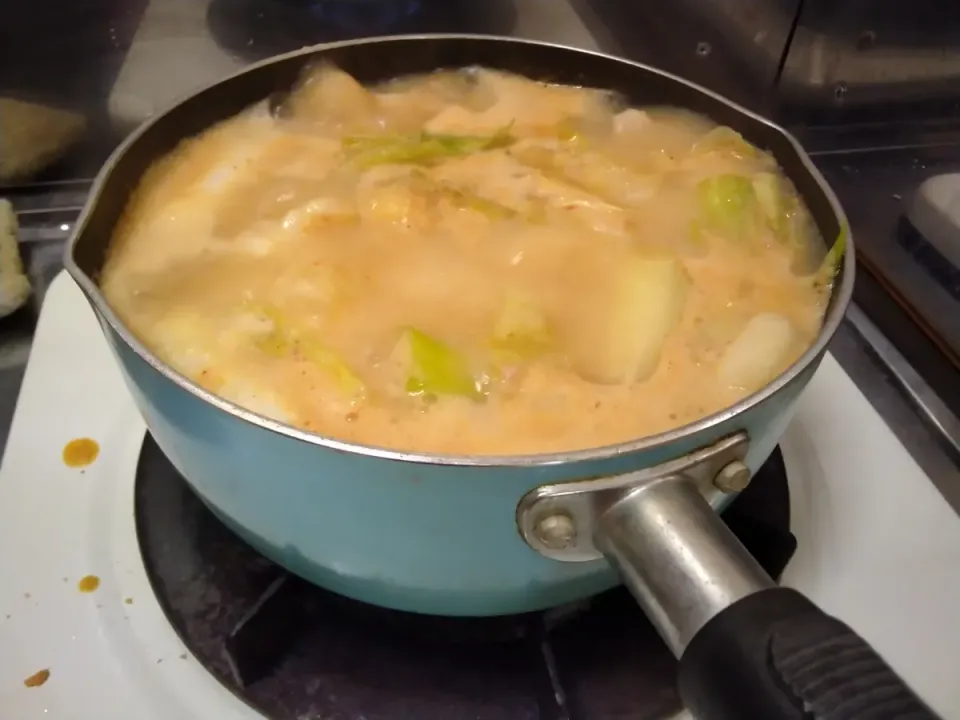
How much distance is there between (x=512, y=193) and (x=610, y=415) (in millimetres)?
220

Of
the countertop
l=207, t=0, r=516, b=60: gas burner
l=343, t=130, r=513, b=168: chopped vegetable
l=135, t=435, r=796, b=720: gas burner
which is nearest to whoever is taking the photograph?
l=135, t=435, r=796, b=720: gas burner

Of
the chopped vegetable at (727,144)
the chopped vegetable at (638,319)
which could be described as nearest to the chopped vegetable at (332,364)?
the chopped vegetable at (638,319)

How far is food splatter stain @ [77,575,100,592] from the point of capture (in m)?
0.60

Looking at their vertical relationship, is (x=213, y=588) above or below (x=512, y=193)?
below

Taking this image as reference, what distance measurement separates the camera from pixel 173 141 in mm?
647

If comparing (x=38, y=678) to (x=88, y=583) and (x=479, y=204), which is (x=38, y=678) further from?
(x=479, y=204)

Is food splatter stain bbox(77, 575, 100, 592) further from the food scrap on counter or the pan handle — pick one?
the pan handle

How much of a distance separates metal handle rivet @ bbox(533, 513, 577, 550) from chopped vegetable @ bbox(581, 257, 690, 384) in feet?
0.38

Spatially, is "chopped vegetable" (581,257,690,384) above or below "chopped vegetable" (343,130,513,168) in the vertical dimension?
above

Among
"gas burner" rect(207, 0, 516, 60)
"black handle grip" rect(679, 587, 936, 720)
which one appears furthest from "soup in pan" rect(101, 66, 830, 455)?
"gas burner" rect(207, 0, 516, 60)

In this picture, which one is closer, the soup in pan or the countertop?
the soup in pan

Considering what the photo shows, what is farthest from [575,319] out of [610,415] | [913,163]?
[913,163]

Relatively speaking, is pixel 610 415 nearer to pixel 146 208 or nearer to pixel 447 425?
pixel 447 425

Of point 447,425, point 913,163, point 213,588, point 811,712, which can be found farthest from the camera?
point 913,163
